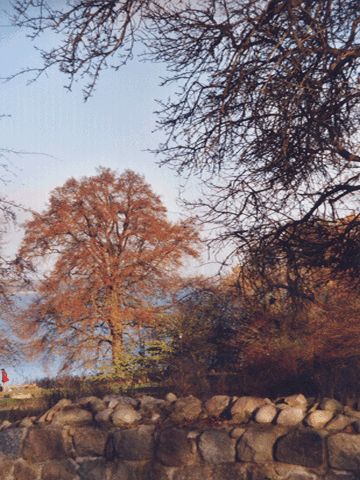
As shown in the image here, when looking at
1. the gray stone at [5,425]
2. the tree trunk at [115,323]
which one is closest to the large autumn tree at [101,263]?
the tree trunk at [115,323]

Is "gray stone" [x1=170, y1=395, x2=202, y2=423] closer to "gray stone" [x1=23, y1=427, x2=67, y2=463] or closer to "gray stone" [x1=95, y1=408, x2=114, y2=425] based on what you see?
"gray stone" [x1=95, y1=408, x2=114, y2=425]

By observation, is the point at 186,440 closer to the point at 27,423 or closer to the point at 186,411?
the point at 186,411

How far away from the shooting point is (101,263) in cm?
2248

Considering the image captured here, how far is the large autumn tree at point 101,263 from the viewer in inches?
840

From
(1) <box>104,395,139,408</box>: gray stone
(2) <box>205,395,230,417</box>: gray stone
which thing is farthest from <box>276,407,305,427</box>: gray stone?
(1) <box>104,395,139,408</box>: gray stone

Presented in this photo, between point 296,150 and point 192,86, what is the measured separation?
4.32 feet

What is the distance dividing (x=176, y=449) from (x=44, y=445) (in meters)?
1.47

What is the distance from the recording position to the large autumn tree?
70.0ft

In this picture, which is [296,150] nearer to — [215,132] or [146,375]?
[215,132]

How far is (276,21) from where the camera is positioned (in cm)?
609

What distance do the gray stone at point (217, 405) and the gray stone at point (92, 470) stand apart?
117 cm

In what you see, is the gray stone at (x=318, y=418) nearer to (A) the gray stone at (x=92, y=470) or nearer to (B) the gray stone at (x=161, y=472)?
(B) the gray stone at (x=161, y=472)

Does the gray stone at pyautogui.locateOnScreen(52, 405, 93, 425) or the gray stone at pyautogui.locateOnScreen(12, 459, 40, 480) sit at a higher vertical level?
the gray stone at pyautogui.locateOnScreen(52, 405, 93, 425)

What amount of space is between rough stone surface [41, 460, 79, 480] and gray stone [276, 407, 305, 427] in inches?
85.0
